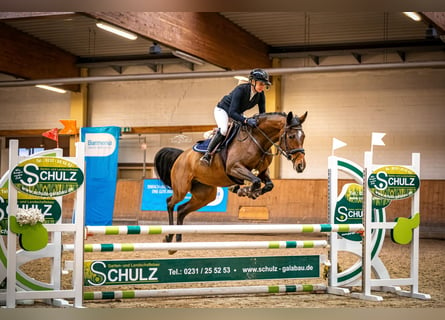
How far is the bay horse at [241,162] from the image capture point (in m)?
5.14

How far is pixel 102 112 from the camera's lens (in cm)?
1398

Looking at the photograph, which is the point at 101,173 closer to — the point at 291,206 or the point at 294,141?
the point at 291,206

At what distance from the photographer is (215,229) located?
4617mm

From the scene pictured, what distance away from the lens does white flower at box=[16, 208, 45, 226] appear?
13.4ft

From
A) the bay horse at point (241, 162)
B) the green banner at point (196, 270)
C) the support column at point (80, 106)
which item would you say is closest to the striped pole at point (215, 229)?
the green banner at point (196, 270)

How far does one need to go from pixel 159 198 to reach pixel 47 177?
7.64 metres

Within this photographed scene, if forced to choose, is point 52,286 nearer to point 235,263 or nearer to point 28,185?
point 28,185

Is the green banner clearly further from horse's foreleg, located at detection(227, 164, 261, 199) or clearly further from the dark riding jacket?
the dark riding jacket

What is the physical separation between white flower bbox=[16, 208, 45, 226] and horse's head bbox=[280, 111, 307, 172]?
1.89 m

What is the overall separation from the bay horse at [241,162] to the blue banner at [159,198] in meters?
4.97

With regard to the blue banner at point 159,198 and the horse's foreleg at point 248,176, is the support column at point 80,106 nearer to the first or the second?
the blue banner at point 159,198

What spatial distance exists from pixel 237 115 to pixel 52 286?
6.42ft

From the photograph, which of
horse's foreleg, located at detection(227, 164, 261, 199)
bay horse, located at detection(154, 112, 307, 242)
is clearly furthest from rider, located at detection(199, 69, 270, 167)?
horse's foreleg, located at detection(227, 164, 261, 199)

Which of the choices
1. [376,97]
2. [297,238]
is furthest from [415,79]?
[297,238]
